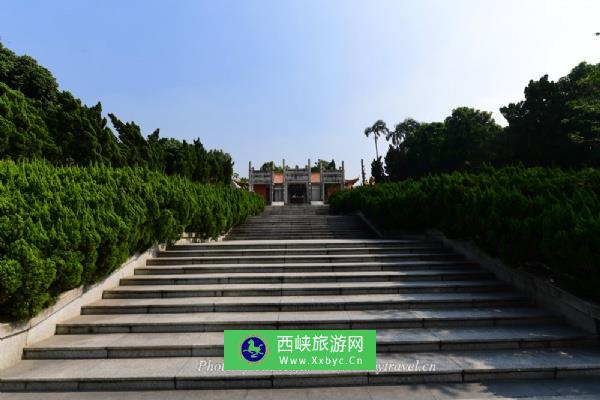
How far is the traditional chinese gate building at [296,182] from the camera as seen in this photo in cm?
4003

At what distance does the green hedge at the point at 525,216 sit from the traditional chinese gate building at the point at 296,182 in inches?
1238

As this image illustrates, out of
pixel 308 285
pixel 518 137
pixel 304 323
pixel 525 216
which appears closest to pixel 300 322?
pixel 304 323

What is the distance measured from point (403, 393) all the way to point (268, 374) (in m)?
1.29

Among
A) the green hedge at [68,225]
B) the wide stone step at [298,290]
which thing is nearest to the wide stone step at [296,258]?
the green hedge at [68,225]

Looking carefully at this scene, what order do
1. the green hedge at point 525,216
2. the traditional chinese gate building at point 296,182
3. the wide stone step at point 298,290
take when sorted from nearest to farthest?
the green hedge at point 525,216
the wide stone step at point 298,290
the traditional chinese gate building at point 296,182

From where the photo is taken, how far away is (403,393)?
9.71ft

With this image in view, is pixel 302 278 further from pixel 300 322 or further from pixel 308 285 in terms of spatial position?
pixel 300 322

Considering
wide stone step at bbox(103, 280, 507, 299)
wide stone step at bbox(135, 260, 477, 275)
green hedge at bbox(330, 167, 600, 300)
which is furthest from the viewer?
wide stone step at bbox(135, 260, 477, 275)

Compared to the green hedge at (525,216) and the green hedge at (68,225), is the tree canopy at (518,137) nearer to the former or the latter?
the green hedge at (525,216)

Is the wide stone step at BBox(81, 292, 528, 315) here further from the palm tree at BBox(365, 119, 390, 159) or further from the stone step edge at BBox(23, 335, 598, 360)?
the palm tree at BBox(365, 119, 390, 159)

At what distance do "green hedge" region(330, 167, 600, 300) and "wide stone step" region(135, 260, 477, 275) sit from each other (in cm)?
91

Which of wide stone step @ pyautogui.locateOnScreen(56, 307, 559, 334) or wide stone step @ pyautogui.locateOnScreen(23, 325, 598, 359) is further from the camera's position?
wide stone step @ pyautogui.locateOnScreen(56, 307, 559, 334)

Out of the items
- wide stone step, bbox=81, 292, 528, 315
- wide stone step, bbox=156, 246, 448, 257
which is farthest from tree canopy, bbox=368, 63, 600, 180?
wide stone step, bbox=81, 292, 528, 315

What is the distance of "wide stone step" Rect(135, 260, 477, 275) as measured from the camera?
5.74m
